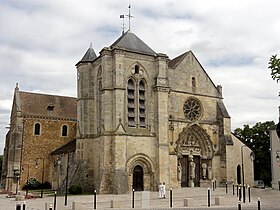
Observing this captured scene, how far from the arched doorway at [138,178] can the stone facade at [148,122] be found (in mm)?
89

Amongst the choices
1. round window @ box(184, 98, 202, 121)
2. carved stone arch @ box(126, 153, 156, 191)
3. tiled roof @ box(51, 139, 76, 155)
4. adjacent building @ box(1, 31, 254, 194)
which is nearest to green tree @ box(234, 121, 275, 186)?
adjacent building @ box(1, 31, 254, 194)

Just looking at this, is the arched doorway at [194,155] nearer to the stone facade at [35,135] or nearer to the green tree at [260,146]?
the green tree at [260,146]

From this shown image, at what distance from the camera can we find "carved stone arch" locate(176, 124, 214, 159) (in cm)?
3741

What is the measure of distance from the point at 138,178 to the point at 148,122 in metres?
5.09

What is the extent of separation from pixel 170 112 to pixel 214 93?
6443 mm

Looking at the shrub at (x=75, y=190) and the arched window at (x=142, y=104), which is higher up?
the arched window at (x=142, y=104)

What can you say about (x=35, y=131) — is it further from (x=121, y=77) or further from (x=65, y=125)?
(x=121, y=77)

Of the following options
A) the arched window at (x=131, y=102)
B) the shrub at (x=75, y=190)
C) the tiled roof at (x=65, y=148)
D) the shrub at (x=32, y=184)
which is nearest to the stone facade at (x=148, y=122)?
the arched window at (x=131, y=102)

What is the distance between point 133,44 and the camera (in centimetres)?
3691

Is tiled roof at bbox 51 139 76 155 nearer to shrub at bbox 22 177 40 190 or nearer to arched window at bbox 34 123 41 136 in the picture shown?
arched window at bbox 34 123 41 136

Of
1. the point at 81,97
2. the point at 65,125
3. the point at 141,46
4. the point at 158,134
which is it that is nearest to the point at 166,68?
the point at 141,46

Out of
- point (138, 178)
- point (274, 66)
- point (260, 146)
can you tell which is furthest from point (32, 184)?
point (274, 66)

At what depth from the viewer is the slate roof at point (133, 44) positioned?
1410 inches

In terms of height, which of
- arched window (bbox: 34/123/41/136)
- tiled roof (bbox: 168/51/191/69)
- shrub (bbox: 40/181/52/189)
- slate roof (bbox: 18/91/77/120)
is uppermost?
tiled roof (bbox: 168/51/191/69)
